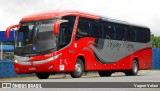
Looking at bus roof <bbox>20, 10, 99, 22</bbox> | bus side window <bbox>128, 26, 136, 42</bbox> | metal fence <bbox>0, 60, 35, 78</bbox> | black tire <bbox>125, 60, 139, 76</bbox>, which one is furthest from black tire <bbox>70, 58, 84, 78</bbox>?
metal fence <bbox>0, 60, 35, 78</bbox>

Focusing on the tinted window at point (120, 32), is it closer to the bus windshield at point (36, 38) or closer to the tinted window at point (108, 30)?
the tinted window at point (108, 30)

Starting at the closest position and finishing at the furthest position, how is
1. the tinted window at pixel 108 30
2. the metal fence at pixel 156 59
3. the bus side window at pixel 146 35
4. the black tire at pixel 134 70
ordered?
the tinted window at pixel 108 30
the black tire at pixel 134 70
the bus side window at pixel 146 35
the metal fence at pixel 156 59

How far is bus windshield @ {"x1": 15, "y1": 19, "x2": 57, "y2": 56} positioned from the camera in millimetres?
21422

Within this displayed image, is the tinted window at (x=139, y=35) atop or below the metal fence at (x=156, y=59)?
atop

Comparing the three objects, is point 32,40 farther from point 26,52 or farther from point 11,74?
point 11,74

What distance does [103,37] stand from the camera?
25578mm

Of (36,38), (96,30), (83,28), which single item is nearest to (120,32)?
(96,30)

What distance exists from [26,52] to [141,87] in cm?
Result: 909

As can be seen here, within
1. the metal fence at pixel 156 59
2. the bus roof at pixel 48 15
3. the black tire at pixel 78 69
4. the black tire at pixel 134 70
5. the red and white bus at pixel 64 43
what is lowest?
the metal fence at pixel 156 59

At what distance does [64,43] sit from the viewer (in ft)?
71.6

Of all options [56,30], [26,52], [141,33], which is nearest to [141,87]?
[56,30]

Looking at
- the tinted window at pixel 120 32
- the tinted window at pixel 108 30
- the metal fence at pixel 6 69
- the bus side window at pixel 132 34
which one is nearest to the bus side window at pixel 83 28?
the tinted window at pixel 108 30

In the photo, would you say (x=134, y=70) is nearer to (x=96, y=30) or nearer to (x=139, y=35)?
(x=139, y=35)

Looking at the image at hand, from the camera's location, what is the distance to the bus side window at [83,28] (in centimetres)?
2278
